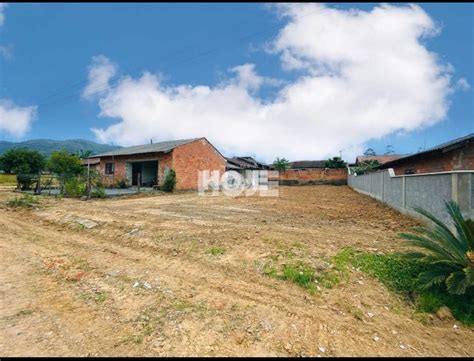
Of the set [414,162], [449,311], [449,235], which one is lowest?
[449,311]

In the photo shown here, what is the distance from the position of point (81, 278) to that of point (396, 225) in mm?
8381

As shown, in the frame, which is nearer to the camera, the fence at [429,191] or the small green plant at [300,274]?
the small green plant at [300,274]

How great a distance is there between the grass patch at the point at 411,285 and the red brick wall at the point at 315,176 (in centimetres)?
3148

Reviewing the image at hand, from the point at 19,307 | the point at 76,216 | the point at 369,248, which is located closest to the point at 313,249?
the point at 369,248

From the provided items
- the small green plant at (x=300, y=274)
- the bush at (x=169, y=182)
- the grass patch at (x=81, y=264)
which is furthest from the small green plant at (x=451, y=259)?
the bush at (x=169, y=182)

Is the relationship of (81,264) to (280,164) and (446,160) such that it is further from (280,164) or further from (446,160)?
(280,164)

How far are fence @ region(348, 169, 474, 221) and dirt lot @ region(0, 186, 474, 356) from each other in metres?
1.77

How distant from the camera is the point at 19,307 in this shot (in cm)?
375

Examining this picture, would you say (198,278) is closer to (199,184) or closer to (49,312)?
(49,312)

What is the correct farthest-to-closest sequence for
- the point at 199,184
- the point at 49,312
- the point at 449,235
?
the point at 199,184
the point at 449,235
the point at 49,312

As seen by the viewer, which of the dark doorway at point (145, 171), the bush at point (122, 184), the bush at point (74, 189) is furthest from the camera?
the dark doorway at point (145, 171)

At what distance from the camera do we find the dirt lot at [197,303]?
2963 mm

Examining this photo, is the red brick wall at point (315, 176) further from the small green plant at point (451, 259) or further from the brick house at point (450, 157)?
the small green plant at point (451, 259)

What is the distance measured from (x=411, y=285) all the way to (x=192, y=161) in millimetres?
22628
